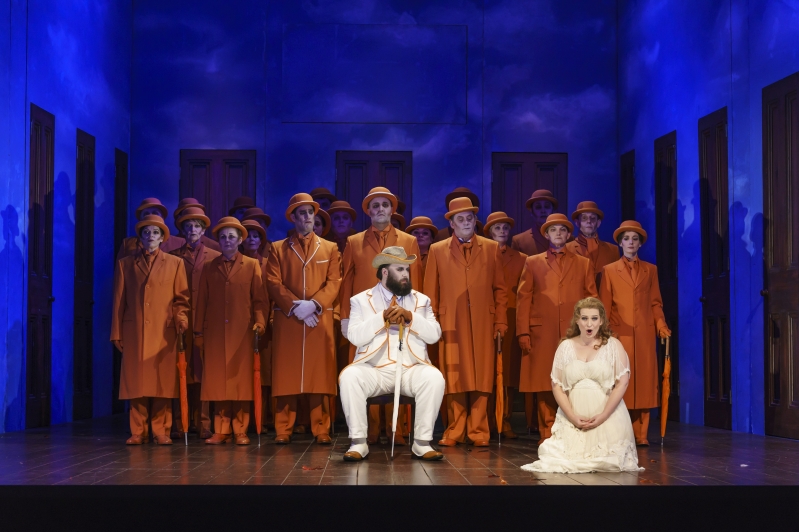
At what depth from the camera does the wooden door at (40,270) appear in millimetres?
7699

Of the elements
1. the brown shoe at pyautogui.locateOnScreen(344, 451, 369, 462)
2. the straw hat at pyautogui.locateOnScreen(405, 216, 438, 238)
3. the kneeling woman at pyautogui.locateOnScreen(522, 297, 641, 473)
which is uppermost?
the straw hat at pyautogui.locateOnScreen(405, 216, 438, 238)

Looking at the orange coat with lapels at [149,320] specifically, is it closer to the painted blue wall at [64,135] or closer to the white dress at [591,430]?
the painted blue wall at [64,135]

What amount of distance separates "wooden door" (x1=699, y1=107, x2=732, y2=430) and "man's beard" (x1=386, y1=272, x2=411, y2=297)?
323 centimetres

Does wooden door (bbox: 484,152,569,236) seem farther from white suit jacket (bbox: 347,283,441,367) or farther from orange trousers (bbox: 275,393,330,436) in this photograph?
white suit jacket (bbox: 347,283,441,367)

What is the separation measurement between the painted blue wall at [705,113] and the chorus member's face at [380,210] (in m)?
2.92

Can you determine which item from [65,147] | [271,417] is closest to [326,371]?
[271,417]

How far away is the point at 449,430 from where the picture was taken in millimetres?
6434

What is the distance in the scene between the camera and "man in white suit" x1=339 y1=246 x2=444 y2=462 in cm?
Result: 554

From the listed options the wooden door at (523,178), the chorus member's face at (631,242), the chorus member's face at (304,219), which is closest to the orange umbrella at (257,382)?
the chorus member's face at (304,219)

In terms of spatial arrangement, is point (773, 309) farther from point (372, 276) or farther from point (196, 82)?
point (196, 82)

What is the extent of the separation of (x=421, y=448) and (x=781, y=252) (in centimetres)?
327

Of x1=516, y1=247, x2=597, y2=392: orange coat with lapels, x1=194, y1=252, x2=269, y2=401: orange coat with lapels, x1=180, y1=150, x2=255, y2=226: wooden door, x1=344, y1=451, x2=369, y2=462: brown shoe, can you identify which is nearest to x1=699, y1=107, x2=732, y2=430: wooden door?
x1=516, y1=247, x2=597, y2=392: orange coat with lapels

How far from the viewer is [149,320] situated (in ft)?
21.6

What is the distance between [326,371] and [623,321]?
2106mm
